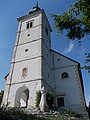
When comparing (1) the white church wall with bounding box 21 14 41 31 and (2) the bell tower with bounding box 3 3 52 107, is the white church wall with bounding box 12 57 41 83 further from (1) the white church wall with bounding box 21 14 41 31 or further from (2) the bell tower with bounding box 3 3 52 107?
(1) the white church wall with bounding box 21 14 41 31

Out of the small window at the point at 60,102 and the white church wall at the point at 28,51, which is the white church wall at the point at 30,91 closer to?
the white church wall at the point at 28,51

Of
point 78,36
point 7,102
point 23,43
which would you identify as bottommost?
point 7,102

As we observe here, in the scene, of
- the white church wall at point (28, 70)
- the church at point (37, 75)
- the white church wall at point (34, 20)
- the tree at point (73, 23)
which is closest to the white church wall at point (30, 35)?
the church at point (37, 75)

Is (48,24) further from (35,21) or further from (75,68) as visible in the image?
(75,68)

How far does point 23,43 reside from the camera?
22.4 m

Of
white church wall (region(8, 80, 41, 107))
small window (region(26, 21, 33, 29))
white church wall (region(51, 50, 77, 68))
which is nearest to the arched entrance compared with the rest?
white church wall (region(8, 80, 41, 107))

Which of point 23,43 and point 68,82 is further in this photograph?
point 23,43

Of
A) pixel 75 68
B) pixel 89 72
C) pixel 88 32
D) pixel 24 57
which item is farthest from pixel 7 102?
pixel 88 32

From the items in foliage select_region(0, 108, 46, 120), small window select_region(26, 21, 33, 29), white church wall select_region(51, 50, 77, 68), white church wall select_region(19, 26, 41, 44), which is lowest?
foliage select_region(0, 108, 46, 120)

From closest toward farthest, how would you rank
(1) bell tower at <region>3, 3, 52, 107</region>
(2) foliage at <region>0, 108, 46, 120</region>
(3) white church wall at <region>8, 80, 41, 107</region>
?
(2) foliage at <region>0, 108, 46, 120</region> → (3) white church wall at <region>8, 80, 41, 107</region> → (1) bell tower at <region>3, 3, 52, 107</region>

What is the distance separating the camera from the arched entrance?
699 inches

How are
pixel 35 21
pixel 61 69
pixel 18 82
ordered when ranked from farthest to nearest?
pixel 35 21
pixel 61 69
pixel 18 82

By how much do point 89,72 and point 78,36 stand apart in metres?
1.94

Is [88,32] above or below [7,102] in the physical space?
above
